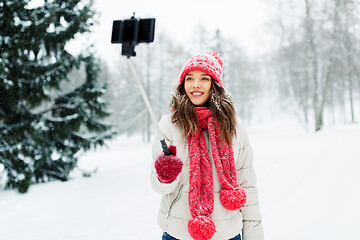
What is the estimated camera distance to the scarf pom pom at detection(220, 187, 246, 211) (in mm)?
1608

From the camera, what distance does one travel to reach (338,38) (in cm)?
1529

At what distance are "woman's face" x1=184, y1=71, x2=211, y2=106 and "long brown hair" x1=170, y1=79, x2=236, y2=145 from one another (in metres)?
0.04

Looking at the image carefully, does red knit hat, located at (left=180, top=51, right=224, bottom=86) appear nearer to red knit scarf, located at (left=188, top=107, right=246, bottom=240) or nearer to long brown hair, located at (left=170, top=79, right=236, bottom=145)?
long brown hair, located at (left=170, top=79, right=236, bottom=145)

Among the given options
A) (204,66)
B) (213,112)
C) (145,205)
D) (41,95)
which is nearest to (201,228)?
(213,112)

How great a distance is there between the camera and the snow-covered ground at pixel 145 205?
3.91 m

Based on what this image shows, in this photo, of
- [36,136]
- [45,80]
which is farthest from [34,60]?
[36,136]

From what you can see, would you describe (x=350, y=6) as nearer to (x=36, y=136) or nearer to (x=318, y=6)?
(x=318, y=6)

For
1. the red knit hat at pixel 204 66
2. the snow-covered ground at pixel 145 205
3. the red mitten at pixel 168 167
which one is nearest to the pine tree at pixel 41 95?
the snow-covered ground at pixel 145 205

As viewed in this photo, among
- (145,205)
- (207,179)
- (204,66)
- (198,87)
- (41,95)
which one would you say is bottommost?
(145,205)

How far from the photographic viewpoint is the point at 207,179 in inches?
66.7

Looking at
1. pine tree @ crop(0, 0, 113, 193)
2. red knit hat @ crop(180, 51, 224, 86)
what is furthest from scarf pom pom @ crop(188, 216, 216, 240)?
pine tree @ crop(0, 0, 113, 193)

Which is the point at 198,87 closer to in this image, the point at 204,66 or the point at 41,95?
the point at 204,66

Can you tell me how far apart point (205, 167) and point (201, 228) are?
0.40 meters

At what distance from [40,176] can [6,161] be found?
169 centimetres
